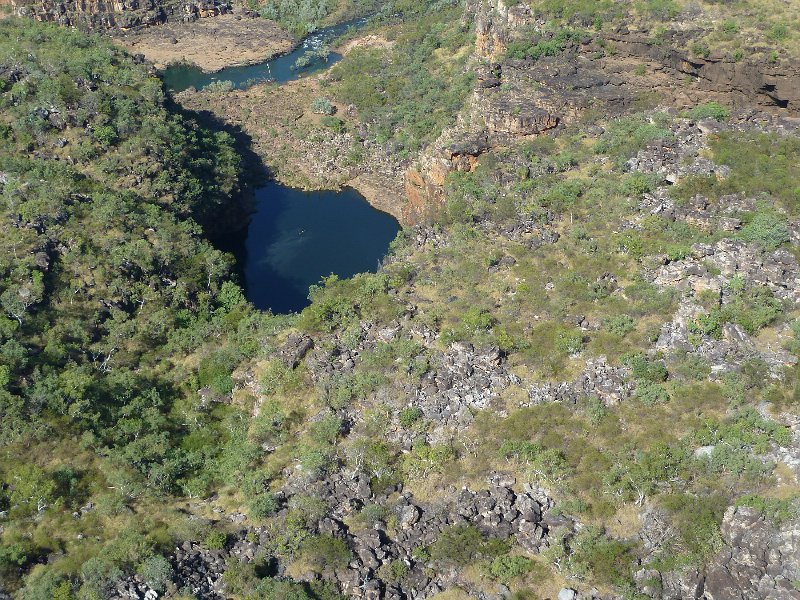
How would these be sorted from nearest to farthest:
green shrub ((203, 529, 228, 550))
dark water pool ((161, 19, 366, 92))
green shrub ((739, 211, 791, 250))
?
green shrub ((203, 529, 228, 550))
green shrub ((739, 211, 791, 250))
dark water pool ((161, 19, 366, 92))

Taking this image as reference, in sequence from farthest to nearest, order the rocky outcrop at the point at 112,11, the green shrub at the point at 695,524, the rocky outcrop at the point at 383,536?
the rocky outcrop at the point at 112,11, the rocky outcrop at the point at 383,536, the green shrub at the point at 695,524

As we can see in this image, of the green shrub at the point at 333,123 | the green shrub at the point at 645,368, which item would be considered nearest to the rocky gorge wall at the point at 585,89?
the green shrub at the point at 333,123

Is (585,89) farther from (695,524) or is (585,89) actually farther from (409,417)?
(695,524)

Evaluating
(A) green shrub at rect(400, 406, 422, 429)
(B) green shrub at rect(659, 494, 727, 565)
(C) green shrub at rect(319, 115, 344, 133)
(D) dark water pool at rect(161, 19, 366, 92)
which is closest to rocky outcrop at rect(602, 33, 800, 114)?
(C) green shrub at rect(319, 115, 344, 133)

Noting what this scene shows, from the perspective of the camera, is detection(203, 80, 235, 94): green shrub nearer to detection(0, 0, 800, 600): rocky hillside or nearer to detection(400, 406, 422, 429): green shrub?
detection(0, 0, 800, 600): rocky hillside

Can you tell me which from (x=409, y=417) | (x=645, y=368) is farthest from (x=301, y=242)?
(x=645, y=368)

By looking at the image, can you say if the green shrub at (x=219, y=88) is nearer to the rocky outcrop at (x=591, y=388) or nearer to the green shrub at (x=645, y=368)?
the rocky outcrop at (x=591, y=388)

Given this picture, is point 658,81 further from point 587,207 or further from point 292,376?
point 292,376
